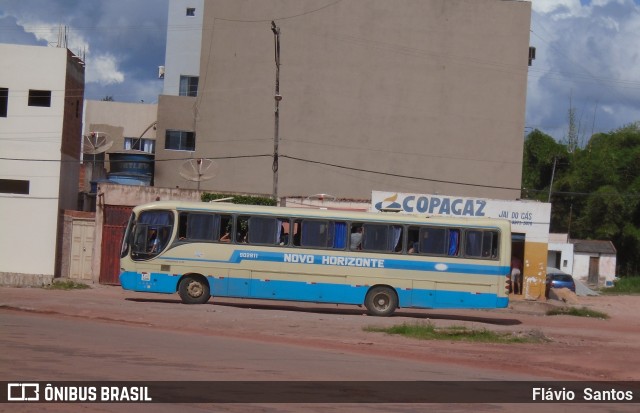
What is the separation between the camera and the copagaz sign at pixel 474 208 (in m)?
36.6

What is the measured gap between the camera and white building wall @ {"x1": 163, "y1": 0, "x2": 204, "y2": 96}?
166 ft

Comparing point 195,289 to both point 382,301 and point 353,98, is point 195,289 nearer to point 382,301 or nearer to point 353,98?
point 382,301

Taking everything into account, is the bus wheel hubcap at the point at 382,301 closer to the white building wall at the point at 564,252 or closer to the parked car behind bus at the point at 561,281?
the parked car behind bus at the point at 561,281

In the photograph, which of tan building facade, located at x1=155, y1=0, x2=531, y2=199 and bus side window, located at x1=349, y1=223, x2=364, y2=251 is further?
tan building facade, located at x1=155, y1=0, x2=531, y2=199

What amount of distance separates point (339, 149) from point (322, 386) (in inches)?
1454

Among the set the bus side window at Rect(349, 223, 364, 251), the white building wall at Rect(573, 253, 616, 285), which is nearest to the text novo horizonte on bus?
the bus side window at Rect(349, 223, 364, 251)

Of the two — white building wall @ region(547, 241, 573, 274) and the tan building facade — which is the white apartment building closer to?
the tan building facade

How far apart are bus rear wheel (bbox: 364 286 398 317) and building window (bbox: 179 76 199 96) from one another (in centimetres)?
2767

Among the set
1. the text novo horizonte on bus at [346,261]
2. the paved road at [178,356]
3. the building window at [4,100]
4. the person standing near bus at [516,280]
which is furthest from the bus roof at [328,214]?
the building window at [4,100]

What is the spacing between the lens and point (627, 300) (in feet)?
138

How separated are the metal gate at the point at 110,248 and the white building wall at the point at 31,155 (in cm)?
254

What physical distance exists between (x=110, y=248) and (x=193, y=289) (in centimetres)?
1030

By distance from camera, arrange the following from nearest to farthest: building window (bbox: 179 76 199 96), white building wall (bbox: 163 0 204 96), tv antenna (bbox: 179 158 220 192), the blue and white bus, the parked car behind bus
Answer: the blue and white bus, tv antenna (bbox: 179 158 220 192), the parked car behind bus, building window (bbox: 179 76 199 96), white building wall (bbox: 163 0 204 96)

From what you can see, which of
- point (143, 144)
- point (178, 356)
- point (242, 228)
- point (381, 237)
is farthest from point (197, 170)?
point (178, 356)
